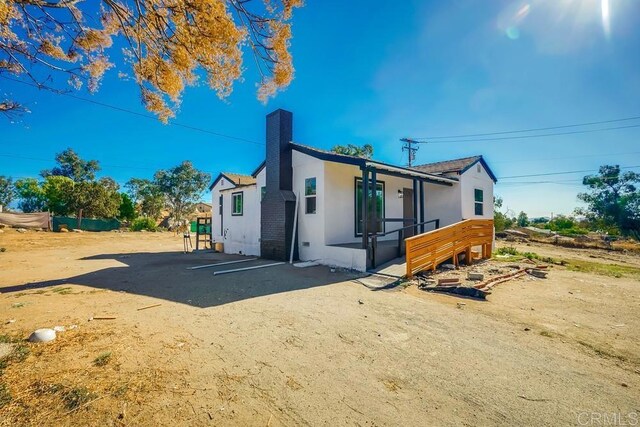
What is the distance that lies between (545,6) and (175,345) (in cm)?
1115

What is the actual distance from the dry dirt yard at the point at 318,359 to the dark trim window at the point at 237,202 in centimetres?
801

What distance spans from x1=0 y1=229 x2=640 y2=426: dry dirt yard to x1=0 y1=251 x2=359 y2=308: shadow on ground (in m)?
0.12

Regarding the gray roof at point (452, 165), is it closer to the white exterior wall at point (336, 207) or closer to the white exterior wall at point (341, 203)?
the white exterior wall at point (336, 207)

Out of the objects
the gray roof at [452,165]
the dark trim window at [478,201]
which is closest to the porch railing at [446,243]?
the dark trim window at [478,201]

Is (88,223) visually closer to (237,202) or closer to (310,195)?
(237,202)

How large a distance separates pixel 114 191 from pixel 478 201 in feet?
142

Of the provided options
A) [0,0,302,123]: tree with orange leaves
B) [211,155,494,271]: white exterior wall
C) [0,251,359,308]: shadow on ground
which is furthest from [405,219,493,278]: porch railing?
[0,0,302,123]: tree with orange leaves

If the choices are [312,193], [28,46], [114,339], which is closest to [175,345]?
[114,339]

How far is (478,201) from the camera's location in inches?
482

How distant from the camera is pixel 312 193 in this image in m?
9.18

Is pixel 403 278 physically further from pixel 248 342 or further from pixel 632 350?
pixel 248 342

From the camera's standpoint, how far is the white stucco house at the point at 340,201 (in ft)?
26.8

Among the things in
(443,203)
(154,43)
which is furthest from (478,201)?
(154,43)

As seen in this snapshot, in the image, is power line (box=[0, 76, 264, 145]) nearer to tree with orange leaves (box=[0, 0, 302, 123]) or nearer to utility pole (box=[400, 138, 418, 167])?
tree with orange leaves (box=[0, 0, 302, 123])
